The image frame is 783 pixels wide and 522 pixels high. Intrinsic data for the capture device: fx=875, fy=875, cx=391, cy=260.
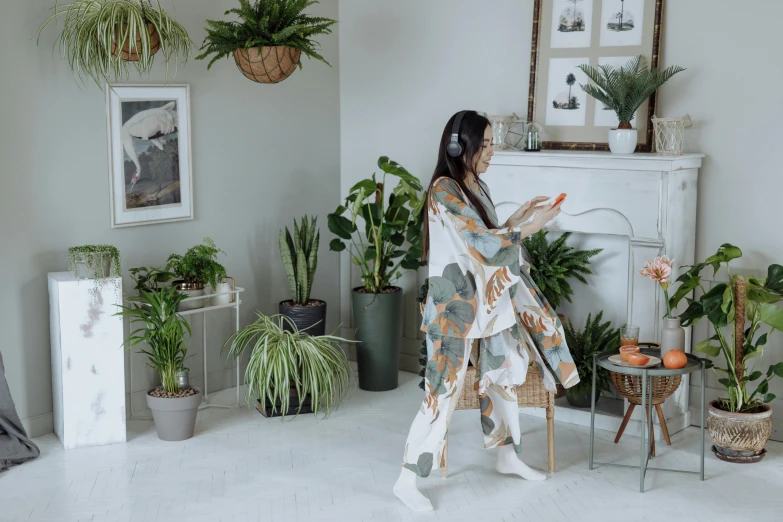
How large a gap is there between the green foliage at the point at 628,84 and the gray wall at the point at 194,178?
1941 millimetres

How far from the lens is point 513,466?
3.94 metres

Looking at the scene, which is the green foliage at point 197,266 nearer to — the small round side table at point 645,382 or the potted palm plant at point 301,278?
the potted palm plant at point 301,278

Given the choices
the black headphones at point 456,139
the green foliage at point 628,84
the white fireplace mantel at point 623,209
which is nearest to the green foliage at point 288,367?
the white fireplace mantel at point 623,209

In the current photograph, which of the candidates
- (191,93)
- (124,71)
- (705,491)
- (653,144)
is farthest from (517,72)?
(705,491)

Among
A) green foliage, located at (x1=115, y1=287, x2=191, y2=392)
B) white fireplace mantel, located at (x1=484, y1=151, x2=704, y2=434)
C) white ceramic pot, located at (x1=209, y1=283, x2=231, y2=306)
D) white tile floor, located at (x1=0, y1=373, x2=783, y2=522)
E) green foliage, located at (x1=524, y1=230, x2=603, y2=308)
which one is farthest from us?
white ceramic pot, located at (x1=209, y1=283, x2=231, y2=306)

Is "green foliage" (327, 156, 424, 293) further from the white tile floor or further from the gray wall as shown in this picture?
the white tile floor

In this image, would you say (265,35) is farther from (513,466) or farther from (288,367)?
(513,466)

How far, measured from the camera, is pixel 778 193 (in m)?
4.31

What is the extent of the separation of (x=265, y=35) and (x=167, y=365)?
1773 mm

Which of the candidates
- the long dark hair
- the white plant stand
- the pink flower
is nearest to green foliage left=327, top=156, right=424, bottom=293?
the white plant stand

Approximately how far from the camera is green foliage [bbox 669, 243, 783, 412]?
13.3ft

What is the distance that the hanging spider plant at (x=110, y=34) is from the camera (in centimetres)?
416

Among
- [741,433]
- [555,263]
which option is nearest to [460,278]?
[555,263]

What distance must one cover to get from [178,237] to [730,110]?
10.0 ft
